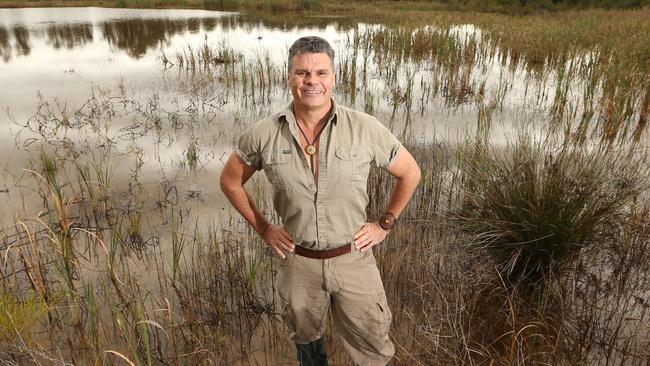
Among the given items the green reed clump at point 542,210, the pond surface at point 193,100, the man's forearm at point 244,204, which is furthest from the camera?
the pond surface at point 193,100

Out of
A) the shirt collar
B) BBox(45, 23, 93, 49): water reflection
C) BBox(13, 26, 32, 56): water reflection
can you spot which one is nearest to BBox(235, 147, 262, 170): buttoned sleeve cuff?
the shirt collar

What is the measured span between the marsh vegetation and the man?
548 mm

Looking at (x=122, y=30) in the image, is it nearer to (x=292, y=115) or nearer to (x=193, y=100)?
(x=193, y=100)

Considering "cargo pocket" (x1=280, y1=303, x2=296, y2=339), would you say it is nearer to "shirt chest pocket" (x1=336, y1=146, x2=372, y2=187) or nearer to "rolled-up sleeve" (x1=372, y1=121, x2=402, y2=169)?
"shirt chest pocket" (x1=336, y1=146, x2=372, y2=187)

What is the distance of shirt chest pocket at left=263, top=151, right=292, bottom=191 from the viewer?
1.83 metres

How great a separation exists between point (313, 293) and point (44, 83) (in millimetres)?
9301

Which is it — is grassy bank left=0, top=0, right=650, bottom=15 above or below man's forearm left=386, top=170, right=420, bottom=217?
above

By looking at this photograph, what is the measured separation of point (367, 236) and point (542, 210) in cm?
145

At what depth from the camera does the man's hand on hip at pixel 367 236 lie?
198cm

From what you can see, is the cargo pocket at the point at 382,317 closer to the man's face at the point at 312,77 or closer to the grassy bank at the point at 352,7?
the man's face at the point at 312,77

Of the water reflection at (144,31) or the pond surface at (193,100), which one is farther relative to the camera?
the water reflection at (144,31)

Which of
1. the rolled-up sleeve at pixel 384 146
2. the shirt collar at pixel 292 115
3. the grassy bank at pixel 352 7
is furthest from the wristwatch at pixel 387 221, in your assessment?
the grassy bank at pixel 352 7

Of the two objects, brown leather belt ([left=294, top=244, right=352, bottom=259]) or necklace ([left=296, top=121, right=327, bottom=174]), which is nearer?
necklace ([left=296, top=121, right=327, bottom=174])

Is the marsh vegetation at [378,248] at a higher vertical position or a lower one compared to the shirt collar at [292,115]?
lower
